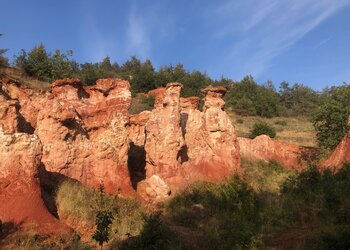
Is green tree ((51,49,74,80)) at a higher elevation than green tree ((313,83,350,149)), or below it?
higher

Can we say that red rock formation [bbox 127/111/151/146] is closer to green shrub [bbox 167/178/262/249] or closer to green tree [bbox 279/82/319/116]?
green shrub [bbox 167/178/262/249]

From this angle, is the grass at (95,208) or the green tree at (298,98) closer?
the grass at (95,208)

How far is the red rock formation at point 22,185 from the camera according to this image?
26.8 feet

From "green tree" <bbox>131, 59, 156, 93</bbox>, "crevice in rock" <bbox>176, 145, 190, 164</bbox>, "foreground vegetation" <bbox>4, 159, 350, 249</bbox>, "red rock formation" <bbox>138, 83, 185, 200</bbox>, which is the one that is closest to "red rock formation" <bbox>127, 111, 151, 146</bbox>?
"red rock formation" <bbox>138, 83, 185, 200</bbox>

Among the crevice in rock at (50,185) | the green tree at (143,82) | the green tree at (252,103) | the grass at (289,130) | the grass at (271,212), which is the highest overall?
the green tree at (143,82)

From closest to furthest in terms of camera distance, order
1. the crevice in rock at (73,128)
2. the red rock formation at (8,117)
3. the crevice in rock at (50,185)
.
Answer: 1. the red rock formation at (8,117)
2. the crevice in rock at (50,185)
3. the crevice in rock at (73,128)

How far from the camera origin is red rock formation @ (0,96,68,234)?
8.17 metres

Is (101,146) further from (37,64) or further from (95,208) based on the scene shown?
(37,64)

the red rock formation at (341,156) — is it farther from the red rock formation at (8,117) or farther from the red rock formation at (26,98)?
the red rock formation at (8,117)

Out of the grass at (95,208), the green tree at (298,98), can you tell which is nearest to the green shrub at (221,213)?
the grass at (95,208)

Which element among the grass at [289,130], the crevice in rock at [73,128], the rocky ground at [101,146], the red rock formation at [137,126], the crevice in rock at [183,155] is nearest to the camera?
the rocky ground at [101,146]

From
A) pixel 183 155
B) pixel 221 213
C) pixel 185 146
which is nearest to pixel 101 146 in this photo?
pixel 185 146

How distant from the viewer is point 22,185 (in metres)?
8.64

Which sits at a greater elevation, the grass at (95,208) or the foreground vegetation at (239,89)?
the foreground vegetation at (239,89)
